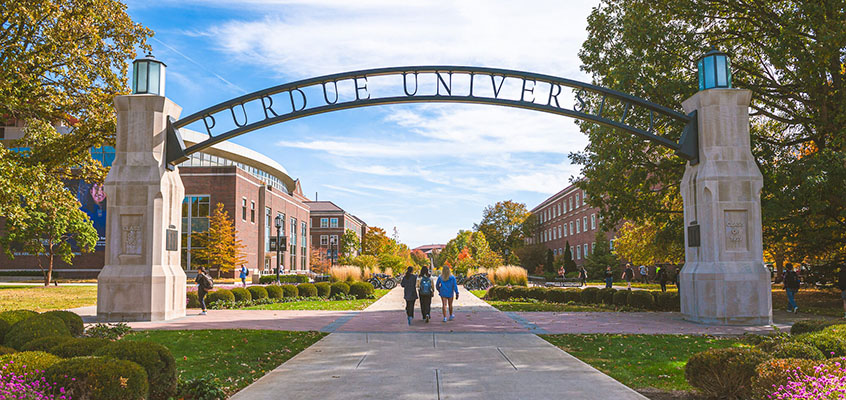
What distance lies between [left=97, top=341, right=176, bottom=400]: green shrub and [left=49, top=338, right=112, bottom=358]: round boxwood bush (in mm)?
181

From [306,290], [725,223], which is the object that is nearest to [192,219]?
[306,290]

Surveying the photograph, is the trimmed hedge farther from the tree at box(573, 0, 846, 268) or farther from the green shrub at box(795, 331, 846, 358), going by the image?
the green shrub at box(795, 331, 846, 358)

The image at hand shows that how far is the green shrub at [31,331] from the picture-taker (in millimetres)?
7309

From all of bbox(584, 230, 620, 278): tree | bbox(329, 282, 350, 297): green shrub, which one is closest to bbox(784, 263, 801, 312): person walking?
bbox(329, 282, 350, 297): green shrub

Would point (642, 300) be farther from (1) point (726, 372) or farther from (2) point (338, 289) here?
(1) point (726, 372)

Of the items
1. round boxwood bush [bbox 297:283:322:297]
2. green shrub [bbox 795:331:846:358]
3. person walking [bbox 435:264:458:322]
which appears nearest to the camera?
green shrub [bbox 795:331:846:358]

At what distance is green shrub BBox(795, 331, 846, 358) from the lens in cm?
621

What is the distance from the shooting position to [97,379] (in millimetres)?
4941

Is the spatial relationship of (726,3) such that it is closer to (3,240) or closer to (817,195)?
(817,195)

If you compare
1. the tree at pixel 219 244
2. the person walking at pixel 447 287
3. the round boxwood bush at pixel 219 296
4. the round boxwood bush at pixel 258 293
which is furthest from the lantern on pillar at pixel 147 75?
the tree at pixel 219 244

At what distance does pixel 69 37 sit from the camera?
57.0 feet

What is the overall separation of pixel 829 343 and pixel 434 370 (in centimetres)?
457

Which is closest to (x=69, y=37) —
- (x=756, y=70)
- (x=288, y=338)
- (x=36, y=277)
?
(x=288, y=338)

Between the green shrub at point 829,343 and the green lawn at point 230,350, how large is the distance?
656 centimetres
